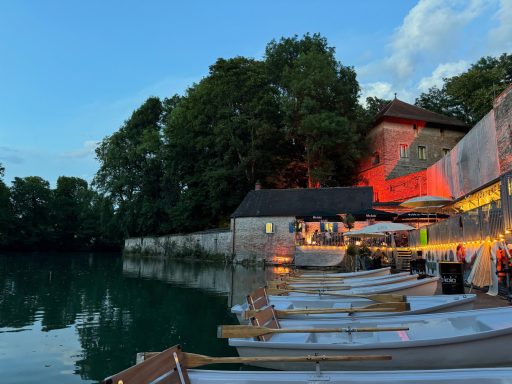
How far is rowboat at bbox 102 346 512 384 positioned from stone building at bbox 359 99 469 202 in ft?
118

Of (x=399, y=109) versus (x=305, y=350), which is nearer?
(x=305, y=350)

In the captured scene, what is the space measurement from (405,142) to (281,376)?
39.2 m

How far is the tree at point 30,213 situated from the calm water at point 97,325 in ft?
144

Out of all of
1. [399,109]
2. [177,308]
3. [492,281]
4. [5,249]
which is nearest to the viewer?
[492,281]

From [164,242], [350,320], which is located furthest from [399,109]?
[350,320]

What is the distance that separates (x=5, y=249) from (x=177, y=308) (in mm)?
54682

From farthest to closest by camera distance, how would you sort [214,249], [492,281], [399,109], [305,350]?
[399,109]
[214,249]
[492,281]
[305,350]

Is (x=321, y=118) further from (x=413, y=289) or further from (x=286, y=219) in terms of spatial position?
(x=413, y=289)

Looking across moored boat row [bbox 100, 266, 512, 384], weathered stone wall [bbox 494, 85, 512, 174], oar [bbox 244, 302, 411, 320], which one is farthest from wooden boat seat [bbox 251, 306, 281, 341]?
weathered stone wall [bbox 494, 85, 512, 174]

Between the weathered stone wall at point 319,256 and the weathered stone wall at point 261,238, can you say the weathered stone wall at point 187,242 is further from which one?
the weathered stone wall at point 319,256

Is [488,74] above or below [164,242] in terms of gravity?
Answer: above

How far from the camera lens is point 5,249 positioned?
56.9 meters

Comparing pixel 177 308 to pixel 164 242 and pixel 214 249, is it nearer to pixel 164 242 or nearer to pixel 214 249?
pixel 214 249

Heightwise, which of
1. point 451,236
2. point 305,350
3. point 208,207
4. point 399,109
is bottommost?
point 305,350
